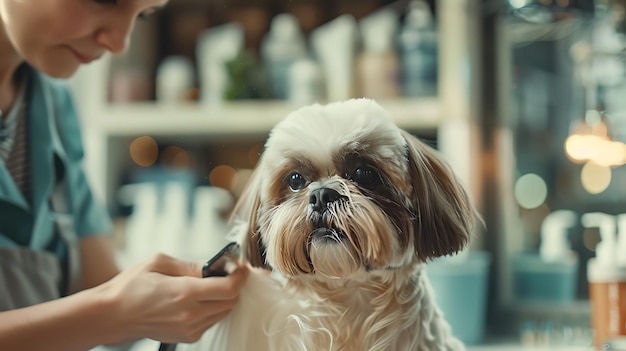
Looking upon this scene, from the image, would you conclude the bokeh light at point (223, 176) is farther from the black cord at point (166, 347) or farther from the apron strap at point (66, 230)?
the black cord at point (166, 347)

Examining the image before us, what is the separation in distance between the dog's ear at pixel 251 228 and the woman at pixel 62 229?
0.07 ft

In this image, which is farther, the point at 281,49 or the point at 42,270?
the point at 281,49

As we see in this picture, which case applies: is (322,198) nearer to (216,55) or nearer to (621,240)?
(621,240)

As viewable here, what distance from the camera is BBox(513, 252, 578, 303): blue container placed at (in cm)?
121

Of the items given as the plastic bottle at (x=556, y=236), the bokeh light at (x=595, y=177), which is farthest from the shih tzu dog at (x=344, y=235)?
the plastic bottle at (x=556, y=236)

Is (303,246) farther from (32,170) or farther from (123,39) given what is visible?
(32,170)

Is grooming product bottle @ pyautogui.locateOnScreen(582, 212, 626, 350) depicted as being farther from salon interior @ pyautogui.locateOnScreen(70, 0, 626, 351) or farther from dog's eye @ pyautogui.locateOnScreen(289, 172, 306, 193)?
dog's eye @ pyautogui.locateOnScreen(289, 172, 306, 193)

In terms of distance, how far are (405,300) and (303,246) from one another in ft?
0.34

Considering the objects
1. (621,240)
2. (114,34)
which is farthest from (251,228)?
(621,240)

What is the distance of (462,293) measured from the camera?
0.91 meters

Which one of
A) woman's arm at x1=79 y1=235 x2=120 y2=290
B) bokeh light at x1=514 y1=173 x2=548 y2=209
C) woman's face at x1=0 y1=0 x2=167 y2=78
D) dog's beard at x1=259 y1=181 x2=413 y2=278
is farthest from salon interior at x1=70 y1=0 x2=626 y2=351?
dog's beard at x1=259 y1=181 x2=413 y2=278

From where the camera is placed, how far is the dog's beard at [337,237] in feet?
1.63

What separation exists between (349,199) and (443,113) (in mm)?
771

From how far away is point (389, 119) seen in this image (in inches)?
21.8
